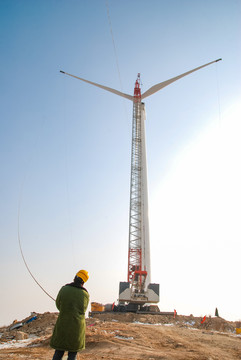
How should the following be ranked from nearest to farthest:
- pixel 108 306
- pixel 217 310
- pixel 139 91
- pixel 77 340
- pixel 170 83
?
pixel 77 340 < pixel 217 310 < pixel 108 306 < pixel 170 83 < pixel 139 91

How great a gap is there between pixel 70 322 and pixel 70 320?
3 cm

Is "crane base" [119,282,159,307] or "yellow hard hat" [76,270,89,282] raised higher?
"yellow hard hat" [76,270,89,282]

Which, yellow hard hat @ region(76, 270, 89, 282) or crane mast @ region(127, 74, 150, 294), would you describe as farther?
crane mast @ region(127, 74, 150, 294)

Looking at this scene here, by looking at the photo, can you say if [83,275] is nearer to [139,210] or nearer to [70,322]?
[70,322]

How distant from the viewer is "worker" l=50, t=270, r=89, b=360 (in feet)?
15.8

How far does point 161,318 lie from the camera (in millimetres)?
24922

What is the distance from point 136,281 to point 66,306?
3233 cm

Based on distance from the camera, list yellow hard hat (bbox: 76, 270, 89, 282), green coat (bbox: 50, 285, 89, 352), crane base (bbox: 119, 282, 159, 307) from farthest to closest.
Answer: crane base (bbox: 119, 282, 159, 307)
yellow hard hat (bbox: 76, 270, 89, 282)
green coat (bbox: 50, 285, 89, 352)

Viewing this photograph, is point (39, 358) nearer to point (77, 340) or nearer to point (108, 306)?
point (77, 340)

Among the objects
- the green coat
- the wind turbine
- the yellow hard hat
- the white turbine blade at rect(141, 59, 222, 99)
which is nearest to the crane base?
the wind turbine

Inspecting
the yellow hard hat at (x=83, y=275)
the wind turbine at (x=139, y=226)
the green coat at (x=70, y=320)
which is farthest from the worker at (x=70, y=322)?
the wind turbine at (x=139, y=226)

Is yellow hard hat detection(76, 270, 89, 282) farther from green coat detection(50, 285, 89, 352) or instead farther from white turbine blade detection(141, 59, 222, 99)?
white turbine blade detection(141, 59, 222, 99)

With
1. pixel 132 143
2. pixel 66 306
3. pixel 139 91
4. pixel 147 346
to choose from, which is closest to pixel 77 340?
pixel 66 306

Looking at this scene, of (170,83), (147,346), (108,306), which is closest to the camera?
(147,346)
